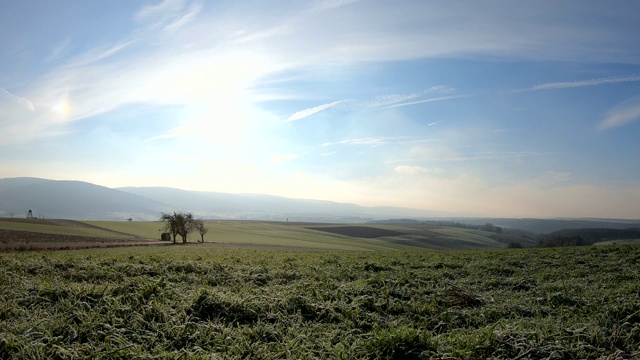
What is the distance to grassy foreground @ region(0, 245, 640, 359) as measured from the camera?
4.95m

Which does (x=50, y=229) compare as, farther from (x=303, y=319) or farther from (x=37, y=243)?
(x=303, y=319)

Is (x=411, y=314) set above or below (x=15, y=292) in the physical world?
below

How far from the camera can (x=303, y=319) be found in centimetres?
660

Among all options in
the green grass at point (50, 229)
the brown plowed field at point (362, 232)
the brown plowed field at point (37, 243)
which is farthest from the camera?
the brown plowed field at point (362, 232)

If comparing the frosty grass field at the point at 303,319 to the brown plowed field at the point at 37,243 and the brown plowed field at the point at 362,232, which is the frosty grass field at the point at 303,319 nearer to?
the brown plowed field at the point at 37,243

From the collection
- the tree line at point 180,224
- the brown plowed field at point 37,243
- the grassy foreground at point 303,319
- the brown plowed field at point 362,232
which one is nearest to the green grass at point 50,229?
the tree line at point 180,224

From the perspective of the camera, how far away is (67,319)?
5.70 metres

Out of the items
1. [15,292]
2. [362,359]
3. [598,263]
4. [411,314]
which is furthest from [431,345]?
[598,263]

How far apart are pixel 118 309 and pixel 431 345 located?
518 cm

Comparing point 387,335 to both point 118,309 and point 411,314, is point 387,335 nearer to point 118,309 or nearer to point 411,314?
point 411,314

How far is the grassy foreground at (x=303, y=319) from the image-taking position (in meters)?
4.95

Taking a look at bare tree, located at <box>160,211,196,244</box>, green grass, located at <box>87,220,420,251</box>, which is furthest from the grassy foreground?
bare tree, located at <box>160,211,196,244</box>

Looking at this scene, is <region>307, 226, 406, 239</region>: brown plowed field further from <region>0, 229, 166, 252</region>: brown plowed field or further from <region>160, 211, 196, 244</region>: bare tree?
<region>0, 229, 166, 252</region>: brown plowed field

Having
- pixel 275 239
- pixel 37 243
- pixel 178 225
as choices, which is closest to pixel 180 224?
pixel 178 225
